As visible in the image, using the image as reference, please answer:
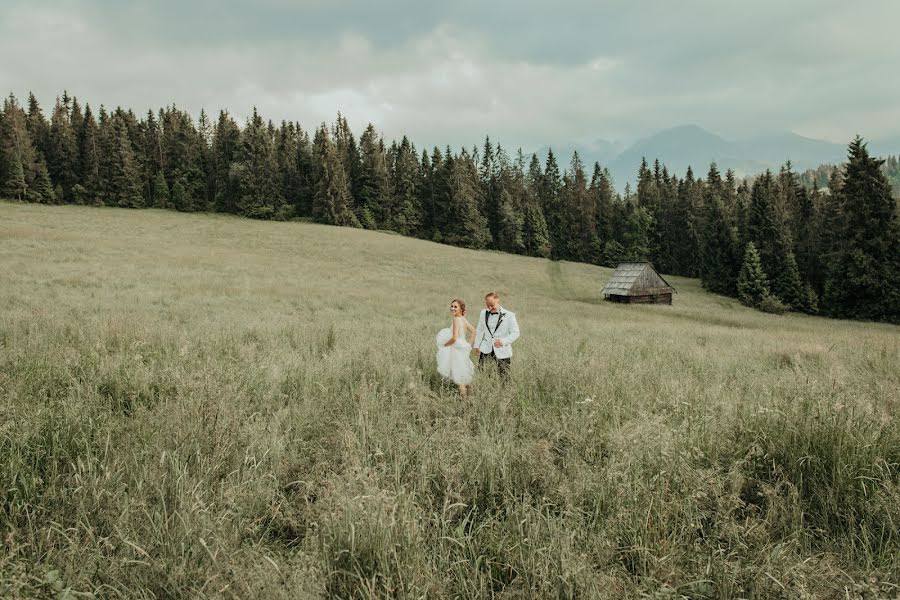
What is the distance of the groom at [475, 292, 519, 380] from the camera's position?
712cm

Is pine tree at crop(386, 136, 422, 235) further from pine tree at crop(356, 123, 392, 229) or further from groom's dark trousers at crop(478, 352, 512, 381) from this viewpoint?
groom's dark trousers at crop(478, 352, 512, 381)

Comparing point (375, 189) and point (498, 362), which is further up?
point (375, 189)

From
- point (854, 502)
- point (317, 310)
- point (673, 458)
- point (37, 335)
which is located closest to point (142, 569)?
point (673, 458)

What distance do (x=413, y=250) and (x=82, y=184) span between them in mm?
55918

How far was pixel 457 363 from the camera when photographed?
19.5ft

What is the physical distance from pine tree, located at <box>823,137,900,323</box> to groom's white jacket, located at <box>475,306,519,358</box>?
5168cm

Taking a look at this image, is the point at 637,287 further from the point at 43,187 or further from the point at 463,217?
the point at 43,187

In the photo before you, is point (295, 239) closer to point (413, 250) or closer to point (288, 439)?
point (413, 250)

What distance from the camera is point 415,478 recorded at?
10.9 ft

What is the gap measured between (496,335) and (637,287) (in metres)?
41.7

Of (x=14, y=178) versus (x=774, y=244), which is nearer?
(x=774, y=244)

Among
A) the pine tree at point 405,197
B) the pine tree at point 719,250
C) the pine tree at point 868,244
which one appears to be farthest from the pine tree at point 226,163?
the pine tree at point 868,244

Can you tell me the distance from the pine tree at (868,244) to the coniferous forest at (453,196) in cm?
37

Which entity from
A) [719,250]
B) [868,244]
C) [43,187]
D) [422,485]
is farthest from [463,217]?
[422,485]
